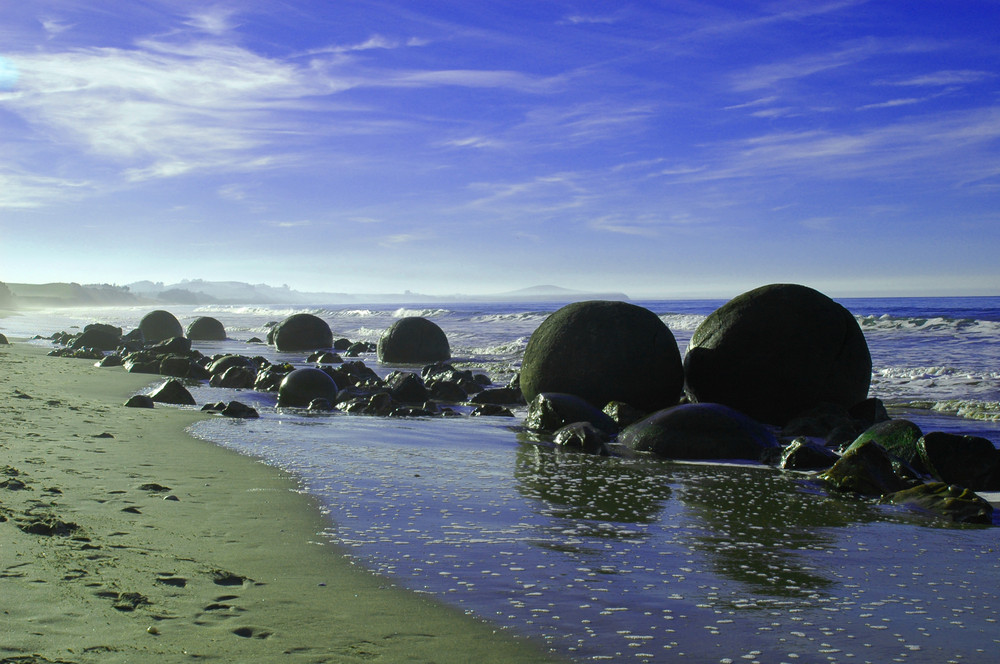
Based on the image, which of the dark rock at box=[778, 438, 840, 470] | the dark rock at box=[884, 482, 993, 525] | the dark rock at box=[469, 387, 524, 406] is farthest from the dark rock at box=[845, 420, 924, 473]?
the dark rock at box=[469, 387, 524, 406]

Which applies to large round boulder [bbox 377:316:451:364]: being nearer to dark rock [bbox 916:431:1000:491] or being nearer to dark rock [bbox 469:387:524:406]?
dark rock [bbox 469:387:524:406]

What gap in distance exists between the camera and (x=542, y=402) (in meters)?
A: 9.86

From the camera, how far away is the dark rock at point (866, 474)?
6.33 m

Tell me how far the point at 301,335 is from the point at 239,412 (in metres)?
16.7

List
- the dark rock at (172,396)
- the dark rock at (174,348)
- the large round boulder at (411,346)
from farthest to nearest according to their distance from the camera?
1. the large round boulder at (411,346)
2. the dark rock at (174,348)
3. the dark rock at (172,396)

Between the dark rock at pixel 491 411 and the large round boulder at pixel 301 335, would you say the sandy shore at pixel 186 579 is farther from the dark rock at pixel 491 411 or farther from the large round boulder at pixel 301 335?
the large round boulder at pixel 301 335

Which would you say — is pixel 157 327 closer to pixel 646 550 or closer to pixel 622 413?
pixel 622 413

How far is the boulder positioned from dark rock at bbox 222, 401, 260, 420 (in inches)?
189

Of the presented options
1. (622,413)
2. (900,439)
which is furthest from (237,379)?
(900,439)

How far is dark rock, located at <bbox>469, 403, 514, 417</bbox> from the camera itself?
37.1 feet

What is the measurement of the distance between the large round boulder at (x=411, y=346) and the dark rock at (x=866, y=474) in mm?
15383

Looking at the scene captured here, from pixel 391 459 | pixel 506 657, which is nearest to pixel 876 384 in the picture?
pixel 391 459

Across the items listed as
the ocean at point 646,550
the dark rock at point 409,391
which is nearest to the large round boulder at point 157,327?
the dark rock at point 409,391

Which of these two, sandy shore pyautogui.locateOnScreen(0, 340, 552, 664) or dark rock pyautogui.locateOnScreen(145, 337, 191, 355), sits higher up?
dark rock pyautogui.locateOnScreen(145, 337, 191, 355)
